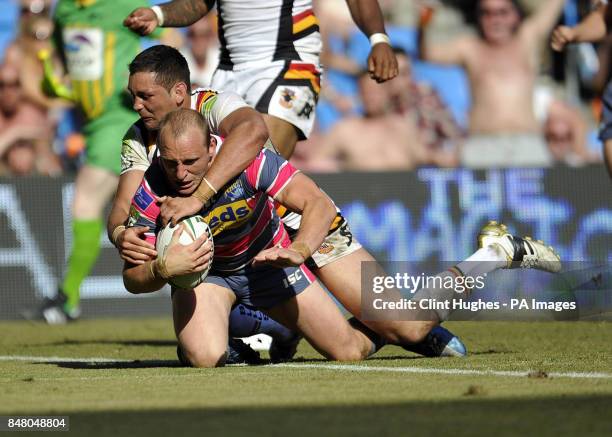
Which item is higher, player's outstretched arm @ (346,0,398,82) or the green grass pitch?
player's outstretched arm @ (346,0,398,82)

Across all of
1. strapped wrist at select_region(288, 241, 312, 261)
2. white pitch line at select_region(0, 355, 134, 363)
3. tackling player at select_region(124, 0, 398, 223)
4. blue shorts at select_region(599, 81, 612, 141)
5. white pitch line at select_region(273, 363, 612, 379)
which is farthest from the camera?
blue shorts at select_region(599, 81, 612, 141)

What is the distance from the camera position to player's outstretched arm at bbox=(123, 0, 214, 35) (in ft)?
23.2

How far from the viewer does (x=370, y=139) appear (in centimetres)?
1327

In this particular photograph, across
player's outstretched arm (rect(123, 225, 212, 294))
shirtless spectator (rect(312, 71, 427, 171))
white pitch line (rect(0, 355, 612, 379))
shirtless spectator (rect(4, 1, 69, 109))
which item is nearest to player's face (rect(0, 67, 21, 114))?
shirtless spectator (rect(4, 1, 69, 109))

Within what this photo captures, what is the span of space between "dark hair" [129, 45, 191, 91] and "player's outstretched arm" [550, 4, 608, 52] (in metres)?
3.46

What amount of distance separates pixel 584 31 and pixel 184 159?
4335 millimetres

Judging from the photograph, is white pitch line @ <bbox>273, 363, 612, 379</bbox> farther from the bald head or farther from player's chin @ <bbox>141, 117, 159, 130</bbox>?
player's chin @ <bbox>141, 117, 159, 130</bbox>

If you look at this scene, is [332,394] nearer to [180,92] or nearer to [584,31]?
[180,92]

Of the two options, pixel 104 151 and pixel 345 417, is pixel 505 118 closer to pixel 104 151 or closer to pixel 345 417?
pixel 104 151

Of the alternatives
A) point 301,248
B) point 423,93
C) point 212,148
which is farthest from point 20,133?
point 301,248

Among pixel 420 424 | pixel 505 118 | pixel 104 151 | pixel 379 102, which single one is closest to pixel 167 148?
pixel 420 424

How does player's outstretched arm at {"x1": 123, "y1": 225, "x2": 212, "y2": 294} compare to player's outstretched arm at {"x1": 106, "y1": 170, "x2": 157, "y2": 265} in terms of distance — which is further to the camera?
player's outstretched arm at {"x1": 106, "y1": 170, "x2": 157, "y2": 265}

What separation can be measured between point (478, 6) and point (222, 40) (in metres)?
7.04

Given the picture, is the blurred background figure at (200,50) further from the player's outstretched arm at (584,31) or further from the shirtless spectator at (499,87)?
the player's outstretched arm at (584,31)
